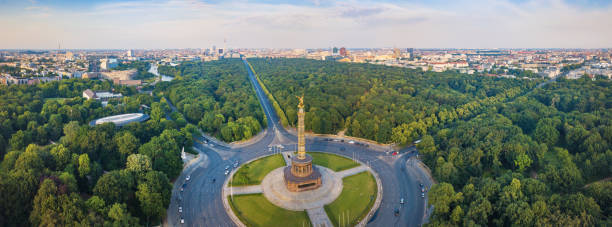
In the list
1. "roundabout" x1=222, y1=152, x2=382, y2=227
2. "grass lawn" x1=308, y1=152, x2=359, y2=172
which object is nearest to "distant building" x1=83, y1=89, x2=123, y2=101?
"roundabout" x1=222, y1=152, x2=382, y2=227

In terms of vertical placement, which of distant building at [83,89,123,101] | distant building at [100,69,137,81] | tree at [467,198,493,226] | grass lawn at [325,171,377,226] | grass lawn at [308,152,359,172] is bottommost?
grass lawn at [325,171,377,226]

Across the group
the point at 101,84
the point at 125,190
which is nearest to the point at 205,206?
the point at 125,190

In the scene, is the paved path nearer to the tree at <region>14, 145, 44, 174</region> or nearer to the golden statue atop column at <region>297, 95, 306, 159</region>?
the golden statue atop column at <region>297, 95, 306, 159</region>

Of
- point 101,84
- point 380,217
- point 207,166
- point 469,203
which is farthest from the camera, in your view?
point 101,84

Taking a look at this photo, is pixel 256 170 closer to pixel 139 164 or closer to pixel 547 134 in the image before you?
pixel 139 164

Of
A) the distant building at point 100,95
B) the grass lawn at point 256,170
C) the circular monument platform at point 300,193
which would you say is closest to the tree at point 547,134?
the circular monument platform at point 300,193

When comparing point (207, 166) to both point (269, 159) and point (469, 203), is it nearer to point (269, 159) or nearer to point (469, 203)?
point (269, 159)
